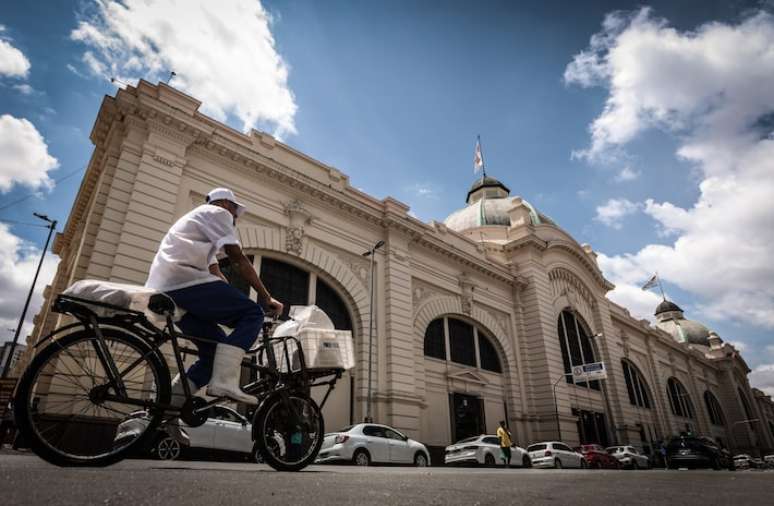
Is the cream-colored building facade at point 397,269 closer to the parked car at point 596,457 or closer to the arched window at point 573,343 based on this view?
the arched window at point 573,343

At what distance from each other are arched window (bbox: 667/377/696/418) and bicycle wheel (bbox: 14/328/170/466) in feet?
164

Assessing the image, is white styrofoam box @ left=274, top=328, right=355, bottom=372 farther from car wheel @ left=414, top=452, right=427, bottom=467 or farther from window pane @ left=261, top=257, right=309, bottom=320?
window pane @ left=261, top=257, right=309, bottom=320

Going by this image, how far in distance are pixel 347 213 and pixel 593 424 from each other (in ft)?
67.7

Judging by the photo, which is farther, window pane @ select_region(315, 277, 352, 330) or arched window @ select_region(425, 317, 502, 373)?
arched window @ select_region(425, 317, 502, 373)

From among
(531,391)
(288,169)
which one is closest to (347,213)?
(288,169)

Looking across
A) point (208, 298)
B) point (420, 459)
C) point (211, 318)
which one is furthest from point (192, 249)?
point (420, 459)

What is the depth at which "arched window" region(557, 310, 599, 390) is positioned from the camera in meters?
27.6

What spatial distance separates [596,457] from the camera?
20.8 metres

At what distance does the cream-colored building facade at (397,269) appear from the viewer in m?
13.8

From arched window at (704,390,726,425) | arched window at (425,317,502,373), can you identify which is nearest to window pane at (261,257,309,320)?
arched window at (425,317,502,373)

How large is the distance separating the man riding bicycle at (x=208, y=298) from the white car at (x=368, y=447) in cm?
924

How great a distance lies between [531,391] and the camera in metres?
24.5

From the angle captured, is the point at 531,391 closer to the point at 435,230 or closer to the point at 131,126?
the point at 435,230

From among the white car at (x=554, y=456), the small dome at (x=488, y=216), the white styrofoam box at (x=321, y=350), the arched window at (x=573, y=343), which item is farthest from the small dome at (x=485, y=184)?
the white styrofoam box at (x=321, y=350)
